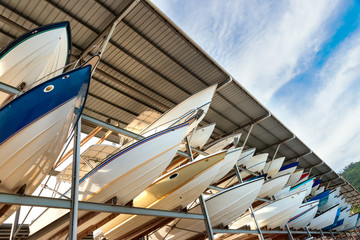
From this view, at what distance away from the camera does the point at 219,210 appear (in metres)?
6.93

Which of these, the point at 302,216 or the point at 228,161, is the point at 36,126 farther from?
the point at 302,216

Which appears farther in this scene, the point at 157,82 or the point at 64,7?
the point at 157,82

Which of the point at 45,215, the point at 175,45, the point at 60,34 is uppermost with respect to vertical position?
the point at 175,45

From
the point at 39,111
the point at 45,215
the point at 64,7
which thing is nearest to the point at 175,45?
the point at 64,7

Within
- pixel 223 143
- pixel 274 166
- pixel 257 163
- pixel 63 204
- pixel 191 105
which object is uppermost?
A: pixel 274 166

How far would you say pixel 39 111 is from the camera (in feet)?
11.0

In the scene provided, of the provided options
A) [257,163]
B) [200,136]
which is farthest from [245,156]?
[200,136]

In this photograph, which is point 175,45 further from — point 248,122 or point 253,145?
point 253,145

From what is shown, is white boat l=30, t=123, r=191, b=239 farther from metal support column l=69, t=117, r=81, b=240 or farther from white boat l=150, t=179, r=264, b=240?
white boat l=150, t=179, r=264, b=240

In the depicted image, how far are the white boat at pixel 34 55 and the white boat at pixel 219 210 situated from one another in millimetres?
4877

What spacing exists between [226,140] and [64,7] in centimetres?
690

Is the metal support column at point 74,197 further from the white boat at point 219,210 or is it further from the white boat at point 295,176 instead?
the white boat at point 295,176

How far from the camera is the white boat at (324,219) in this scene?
44.0 feet

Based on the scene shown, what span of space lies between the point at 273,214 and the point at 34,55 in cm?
911
